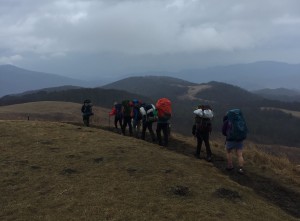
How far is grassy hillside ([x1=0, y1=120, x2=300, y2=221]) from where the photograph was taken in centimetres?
1068

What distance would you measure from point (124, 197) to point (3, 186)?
175 inches

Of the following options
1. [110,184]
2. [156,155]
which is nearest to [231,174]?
[156,155]

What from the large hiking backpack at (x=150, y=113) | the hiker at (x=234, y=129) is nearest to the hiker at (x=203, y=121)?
the hiker at (x=234, y=129)

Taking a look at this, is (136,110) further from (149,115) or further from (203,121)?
(203,121)

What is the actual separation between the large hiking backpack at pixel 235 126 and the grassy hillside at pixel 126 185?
1.50m

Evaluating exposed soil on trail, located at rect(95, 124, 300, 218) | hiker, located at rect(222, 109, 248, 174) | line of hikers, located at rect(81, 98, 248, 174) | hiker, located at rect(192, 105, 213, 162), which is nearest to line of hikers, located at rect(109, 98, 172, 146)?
line of hikers, located at rect(81, 98, 248, 174)

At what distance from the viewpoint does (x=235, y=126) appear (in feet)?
49.7

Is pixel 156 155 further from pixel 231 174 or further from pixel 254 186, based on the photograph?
pixel 254 186

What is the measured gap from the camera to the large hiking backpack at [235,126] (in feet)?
49.8

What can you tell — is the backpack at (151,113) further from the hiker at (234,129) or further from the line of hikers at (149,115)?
the hiker at (234,129)

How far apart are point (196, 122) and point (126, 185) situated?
18.0 feet

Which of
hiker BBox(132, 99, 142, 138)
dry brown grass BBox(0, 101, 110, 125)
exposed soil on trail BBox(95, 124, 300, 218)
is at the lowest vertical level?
dry brown grass BBox(0, 101, 110, 125)

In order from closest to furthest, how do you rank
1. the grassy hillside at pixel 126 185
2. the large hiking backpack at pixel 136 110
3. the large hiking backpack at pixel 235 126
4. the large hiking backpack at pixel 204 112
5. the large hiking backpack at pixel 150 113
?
the grassy hillside at pixel 126 185 < the large hiking backpack at pixel 235 126 < the large hiking backpack at pixel 204 112 < the large hiking backpack at pixel 150 113 < the large hiking backpack at pixel 136 110

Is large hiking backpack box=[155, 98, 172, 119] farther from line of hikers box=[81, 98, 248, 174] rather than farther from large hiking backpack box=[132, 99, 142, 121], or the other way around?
large hiking backpack box=[132, 99, 142, 121]
